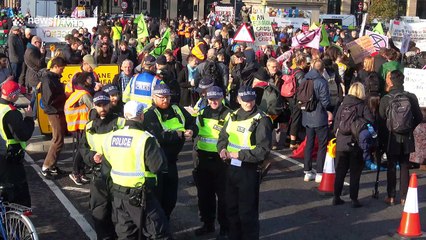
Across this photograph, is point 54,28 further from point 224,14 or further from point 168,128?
point 224,14

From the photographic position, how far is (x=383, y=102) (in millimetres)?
9703

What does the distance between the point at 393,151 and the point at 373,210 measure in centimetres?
84

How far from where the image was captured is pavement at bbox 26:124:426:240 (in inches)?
330

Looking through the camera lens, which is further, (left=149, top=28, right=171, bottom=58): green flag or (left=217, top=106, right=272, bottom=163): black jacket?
(left=149, top=28, right=171, bottom=58): green flag

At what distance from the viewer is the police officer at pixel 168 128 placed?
753 cm

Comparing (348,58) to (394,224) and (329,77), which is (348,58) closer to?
(329,77)

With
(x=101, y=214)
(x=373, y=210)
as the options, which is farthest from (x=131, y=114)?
(x=373, y=210)

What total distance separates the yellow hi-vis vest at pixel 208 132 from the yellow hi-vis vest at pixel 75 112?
8.66 ft

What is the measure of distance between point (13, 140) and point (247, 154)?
260cm

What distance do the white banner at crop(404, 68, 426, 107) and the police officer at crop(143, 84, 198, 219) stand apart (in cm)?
570

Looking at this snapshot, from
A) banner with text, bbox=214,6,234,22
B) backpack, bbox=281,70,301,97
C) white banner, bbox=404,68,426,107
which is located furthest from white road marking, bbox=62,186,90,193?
banner with text, bbox=214,6,234,22

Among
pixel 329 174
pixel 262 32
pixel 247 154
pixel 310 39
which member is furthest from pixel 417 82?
pixel 262 32

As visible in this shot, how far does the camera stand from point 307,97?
35.2 ft

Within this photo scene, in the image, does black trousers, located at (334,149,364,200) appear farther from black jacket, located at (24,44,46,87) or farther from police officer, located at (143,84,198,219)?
black jacket, located at (24,44,46,87)
